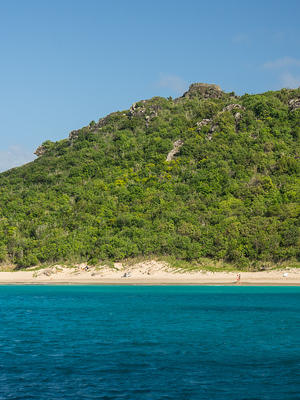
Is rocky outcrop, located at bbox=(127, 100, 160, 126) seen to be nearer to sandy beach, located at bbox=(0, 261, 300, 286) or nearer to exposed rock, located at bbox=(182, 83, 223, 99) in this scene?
exposed rock, located at bbox=(182, 83, 223, 99)

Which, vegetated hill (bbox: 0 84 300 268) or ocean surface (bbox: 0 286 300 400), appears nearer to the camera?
ocean surface (bbox: 0 286 300 400)

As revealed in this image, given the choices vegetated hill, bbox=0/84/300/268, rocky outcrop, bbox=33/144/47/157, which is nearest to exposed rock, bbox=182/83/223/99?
vegetated hill, bbox=0/84/300/268

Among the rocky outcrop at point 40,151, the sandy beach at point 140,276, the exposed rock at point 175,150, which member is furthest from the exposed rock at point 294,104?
the rocky outcrop at point 40,151

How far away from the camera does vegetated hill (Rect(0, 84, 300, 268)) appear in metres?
74.4

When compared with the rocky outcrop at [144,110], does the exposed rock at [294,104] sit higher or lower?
lower

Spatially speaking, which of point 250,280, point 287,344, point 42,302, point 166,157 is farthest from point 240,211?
point 287,344

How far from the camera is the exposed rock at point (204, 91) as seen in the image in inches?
5933

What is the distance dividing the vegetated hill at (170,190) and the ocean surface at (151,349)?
25506mm

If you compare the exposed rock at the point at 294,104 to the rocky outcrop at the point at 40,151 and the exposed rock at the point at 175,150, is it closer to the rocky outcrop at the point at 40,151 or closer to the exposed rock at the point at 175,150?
the exposed rock at the point at 175,150

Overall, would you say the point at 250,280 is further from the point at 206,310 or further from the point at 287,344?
the point at 287,344

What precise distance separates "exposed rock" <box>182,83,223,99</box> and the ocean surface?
111m

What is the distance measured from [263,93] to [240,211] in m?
61.9

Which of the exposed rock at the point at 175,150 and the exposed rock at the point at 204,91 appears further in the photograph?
the exposed rock at the point at 204,91

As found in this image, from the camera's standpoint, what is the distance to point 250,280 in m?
63.8
